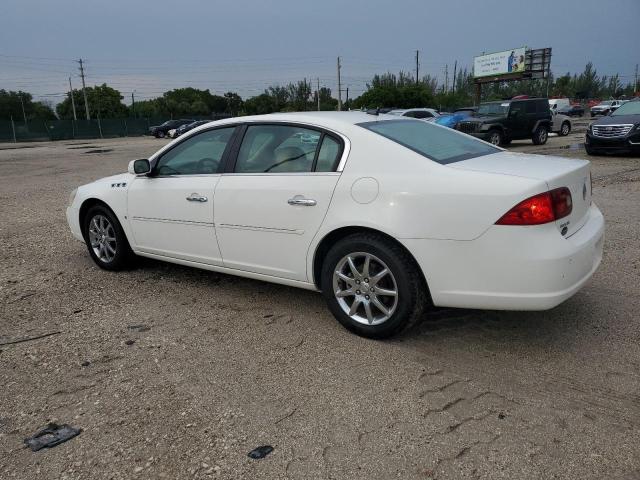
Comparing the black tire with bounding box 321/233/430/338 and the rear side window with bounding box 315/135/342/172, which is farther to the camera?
the rear side window with bounding box 315/135/342/172

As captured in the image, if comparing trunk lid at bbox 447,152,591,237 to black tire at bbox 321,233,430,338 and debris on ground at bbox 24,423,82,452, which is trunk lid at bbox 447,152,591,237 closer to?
black tire at bbox 321,233,430,338

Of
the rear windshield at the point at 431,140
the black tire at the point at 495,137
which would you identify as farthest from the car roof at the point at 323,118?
the black tire at the point at 495,137

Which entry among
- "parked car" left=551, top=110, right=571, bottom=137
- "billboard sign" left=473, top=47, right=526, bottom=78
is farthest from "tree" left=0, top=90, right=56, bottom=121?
"parked car" left=551, top=110, right=571, bottom=137

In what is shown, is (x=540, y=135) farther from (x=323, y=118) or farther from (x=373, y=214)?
(x=373, y=214)

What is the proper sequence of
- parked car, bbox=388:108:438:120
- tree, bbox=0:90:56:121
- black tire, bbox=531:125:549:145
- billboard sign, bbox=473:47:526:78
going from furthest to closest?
tree, bbox=0:90:56:121 < billboard sign, bbox=473:47:526:78 < parked car, bbox=388:108:438:120 < black tire, bbox=531:125:549:145

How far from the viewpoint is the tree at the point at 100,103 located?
A: 253ft

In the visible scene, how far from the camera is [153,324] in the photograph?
13.4ft

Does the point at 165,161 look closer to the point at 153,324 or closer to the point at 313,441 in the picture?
the point at 153,324

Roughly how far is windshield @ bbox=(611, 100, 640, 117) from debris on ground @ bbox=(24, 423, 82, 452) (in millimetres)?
15734

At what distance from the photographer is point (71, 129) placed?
1925 inches

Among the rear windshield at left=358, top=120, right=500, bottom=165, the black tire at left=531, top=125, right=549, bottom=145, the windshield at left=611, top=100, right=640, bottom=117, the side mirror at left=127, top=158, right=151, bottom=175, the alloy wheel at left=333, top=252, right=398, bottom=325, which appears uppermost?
the windshield at left=611, top=100, right=640, bottom=117

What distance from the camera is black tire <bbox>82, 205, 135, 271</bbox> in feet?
17.1

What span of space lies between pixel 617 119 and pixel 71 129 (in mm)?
46492

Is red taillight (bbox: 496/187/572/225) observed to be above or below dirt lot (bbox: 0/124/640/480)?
above
